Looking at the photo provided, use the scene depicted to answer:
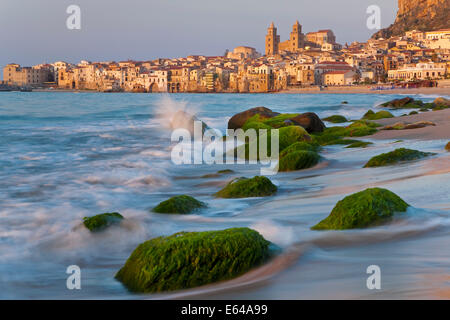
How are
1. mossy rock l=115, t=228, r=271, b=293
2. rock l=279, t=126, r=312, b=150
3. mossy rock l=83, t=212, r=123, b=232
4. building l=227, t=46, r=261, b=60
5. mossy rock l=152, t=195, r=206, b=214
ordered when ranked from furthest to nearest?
building l=227, t=46, r=261, b=60, rock l=279, t=126, r=312, b=150, mossy rock l=152, t=195, r=206, b=214, mossy rock l=83, t=212, r=123, b=232, mossy rock l=115, t=228, r=271, b=293

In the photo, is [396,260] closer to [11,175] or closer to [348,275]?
[348,275]

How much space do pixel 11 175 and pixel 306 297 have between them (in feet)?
25.9

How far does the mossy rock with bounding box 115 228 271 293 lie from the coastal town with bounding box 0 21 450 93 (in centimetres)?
10382

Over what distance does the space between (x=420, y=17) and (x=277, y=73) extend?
213ft

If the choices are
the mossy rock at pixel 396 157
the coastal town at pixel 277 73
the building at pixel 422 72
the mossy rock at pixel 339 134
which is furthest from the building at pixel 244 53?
the mossy rock at pixel 396 157

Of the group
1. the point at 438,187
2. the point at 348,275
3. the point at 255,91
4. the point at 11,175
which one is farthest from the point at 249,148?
the point at 255,91

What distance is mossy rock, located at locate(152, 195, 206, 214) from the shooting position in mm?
5682

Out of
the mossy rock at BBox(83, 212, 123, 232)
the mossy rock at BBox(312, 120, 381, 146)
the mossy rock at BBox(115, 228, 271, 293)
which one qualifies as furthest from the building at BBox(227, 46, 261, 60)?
the mossy rock at BBox(115, 228, 271, 293)

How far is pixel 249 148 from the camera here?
34.1 ft

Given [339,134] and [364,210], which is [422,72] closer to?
[339,134]

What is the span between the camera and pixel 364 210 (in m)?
4.13

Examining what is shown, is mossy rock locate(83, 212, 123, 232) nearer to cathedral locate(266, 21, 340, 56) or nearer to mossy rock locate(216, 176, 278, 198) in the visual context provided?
mossy rock locate(216, 176, 278, 198)

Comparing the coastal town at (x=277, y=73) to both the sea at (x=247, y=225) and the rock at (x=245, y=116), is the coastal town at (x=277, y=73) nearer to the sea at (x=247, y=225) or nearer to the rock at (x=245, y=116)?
the rock at (x=245, y=116)

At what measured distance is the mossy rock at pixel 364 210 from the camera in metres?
4.08
